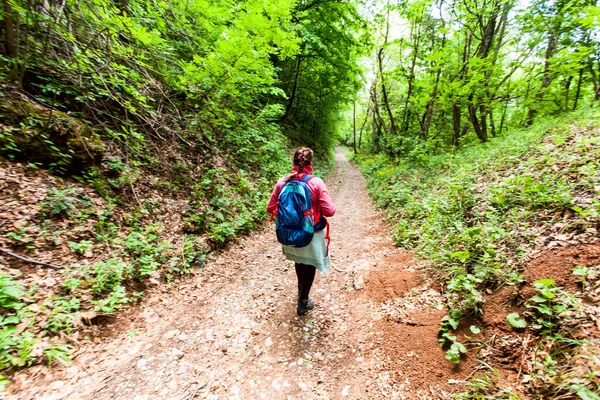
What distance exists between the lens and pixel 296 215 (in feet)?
A: 9.73

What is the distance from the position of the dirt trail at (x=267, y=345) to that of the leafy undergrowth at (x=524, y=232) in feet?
1.44

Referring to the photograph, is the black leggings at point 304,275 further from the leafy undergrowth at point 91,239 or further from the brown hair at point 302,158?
the leafy undergrowth at point 91,239

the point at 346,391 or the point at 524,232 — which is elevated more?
the point at 524,232

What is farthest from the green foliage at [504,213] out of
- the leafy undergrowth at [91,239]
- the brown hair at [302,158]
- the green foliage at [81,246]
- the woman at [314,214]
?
the green foliage at [81,246]

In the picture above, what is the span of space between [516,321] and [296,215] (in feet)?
8.34

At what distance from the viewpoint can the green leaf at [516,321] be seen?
230 cm

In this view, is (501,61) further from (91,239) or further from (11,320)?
(11,320)

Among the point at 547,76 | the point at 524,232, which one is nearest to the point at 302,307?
the point at 524,232

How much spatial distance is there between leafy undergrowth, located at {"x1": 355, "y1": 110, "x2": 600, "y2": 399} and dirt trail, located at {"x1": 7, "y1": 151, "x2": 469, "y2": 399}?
44cm

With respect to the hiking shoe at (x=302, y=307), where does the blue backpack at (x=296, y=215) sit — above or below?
above

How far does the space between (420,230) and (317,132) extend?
58.2 feet

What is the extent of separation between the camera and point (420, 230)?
5117 mm

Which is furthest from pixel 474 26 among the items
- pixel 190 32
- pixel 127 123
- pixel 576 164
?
pixel 127 123

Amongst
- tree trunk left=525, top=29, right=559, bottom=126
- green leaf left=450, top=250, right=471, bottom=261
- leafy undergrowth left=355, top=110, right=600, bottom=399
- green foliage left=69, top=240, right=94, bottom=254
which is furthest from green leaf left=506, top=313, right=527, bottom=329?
tree trunk left=525, top=29, right=559, bottom=126
